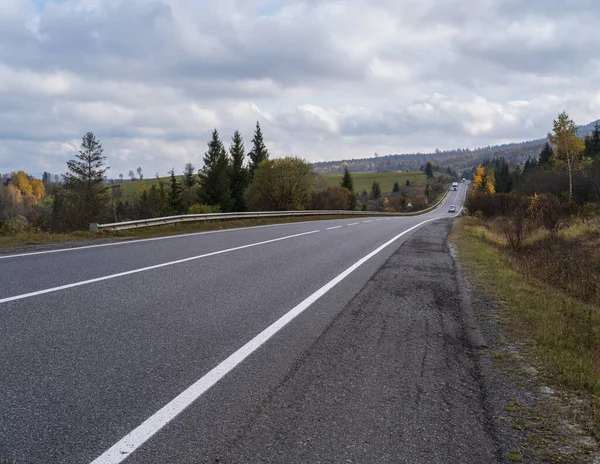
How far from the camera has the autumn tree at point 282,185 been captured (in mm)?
56438

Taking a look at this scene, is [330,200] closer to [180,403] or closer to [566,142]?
[566,142]

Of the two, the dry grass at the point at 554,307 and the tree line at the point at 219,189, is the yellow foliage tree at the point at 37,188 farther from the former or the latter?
the dry grass at the point at 554,307

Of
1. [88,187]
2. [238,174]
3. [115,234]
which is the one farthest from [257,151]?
[115,234]

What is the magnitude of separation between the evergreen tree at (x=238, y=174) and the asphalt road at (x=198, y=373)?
177ft

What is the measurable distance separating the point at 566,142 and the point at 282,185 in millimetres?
31544

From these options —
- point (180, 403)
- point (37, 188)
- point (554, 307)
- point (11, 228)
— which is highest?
point (37, 188)

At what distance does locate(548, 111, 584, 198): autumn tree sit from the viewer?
50.9 m

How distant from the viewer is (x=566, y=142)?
51188 mm

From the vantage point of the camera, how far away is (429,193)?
140 metres

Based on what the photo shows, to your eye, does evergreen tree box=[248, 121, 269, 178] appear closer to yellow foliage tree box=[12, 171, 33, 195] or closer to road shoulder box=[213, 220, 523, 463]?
road shoulder box=[213, 220, 523, 463]

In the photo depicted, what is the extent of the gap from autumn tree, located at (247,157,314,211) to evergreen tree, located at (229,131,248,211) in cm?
410

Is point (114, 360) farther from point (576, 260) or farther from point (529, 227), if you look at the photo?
point (529, 227)

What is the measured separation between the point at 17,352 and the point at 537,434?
4.42m

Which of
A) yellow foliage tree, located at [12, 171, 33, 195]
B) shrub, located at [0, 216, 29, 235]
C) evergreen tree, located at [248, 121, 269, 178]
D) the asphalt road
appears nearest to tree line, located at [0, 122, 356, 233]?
evergreen tree, located at [248, 121, 269, 178]
